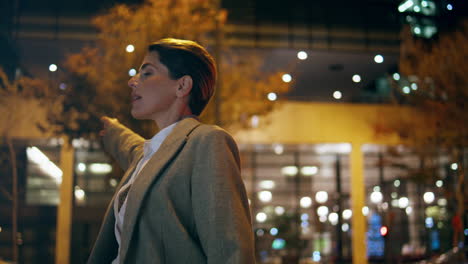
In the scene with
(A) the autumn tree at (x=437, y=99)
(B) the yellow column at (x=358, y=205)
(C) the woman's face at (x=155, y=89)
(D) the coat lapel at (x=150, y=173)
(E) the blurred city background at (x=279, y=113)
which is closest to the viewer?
(D) the coat lapel at (x=150, y=173)

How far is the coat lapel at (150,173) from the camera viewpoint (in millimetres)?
1655

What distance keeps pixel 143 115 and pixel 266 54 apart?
60.5 feet

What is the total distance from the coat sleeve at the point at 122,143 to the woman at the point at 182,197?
38 cm

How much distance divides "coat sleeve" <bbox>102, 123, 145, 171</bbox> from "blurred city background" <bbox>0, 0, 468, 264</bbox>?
3.22 metres

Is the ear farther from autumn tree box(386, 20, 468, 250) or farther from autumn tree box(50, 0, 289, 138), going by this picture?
autumn tree box(386, 20, 468, 250)

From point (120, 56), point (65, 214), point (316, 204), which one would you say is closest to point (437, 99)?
point (120, 56)

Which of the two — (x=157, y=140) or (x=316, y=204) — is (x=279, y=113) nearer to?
(x=316, y=204)

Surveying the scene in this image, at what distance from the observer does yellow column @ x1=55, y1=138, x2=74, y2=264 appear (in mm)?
18531

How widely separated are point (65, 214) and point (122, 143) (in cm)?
1751

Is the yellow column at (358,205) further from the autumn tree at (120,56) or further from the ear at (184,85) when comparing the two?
the ear at (184,85)

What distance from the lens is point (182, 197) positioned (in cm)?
168

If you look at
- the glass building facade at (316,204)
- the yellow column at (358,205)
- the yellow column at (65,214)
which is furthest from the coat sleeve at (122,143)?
the yellow column at (358,205)

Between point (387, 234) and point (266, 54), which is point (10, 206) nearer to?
point (387, 234)

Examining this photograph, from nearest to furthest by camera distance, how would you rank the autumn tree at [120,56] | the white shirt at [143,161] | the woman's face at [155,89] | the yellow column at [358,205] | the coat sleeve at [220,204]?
the coat sleeve at [220,204] → the white shirt at [143,161] → the woman's face at [155,89] → the autumn tree at [120,56] → the yellow column at [358,205]
